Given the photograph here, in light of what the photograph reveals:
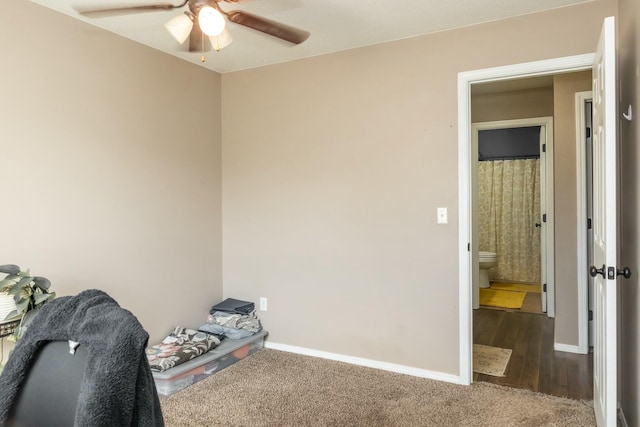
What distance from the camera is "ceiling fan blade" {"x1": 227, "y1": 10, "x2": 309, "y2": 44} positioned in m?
1.92

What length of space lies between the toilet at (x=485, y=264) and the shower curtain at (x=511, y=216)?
15.4 inches

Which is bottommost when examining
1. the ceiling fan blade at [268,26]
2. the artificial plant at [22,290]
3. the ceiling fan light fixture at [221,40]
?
the artificial plant at [22,290]

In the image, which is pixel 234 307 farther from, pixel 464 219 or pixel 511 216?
pixel 511 216

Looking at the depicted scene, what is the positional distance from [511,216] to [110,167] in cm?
527

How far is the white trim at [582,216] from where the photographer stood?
3422mm

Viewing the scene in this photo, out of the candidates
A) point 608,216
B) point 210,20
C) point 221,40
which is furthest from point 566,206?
point 210,20

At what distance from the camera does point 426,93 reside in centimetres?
299

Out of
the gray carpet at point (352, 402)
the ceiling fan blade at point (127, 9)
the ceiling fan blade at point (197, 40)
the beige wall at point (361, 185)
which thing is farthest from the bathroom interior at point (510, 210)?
the ceiling fan blade at point (127, 9)

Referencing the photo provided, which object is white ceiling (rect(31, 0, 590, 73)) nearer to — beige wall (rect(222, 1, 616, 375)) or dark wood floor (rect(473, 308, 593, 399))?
beige wall (rect(222, 1, 616, 375))

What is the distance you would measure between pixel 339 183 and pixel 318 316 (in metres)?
1.04

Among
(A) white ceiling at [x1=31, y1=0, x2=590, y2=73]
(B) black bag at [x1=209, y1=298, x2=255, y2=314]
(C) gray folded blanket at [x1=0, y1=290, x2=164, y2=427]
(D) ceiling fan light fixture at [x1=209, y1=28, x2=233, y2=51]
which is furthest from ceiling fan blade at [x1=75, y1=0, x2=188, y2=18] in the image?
(B) black bag at [x1=209, y1=298, x2=255, y2=314]

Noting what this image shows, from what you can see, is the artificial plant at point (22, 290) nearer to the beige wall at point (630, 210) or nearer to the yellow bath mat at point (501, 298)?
the beige wall at point (630, 210)

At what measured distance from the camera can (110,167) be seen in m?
2.87

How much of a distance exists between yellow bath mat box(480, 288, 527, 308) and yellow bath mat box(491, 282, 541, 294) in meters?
0.17
